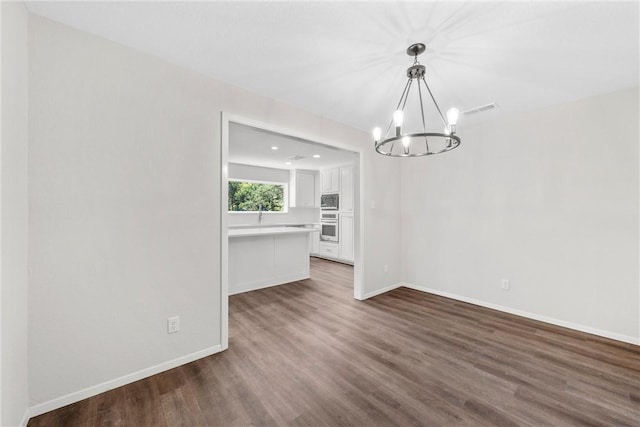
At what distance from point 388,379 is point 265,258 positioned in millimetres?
2760

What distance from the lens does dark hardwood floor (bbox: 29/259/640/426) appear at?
1.57 meters

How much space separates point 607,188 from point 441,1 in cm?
266

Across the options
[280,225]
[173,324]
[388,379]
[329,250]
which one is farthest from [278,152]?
[388,379]

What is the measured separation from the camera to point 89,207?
5.64 feet

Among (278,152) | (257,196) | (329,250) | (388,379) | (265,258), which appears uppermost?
(278,152)

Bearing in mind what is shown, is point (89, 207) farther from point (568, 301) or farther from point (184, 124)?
point (568, 301)

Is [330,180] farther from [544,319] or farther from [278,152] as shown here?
[544,319]

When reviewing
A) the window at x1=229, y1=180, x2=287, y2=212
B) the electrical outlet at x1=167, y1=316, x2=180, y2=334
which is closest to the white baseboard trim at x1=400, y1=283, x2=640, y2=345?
the electrical outlet at x1=167, y1=316, x2=180, y2=334

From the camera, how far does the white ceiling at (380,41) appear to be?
1.53m

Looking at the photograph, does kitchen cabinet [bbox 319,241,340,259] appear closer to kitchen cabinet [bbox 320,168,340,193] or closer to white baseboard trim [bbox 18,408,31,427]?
kitchen cabinet [bbox 320,168,340,193]

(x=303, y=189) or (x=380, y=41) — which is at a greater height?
(x=380, y=41)

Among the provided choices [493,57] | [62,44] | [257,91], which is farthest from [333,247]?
[62,44]

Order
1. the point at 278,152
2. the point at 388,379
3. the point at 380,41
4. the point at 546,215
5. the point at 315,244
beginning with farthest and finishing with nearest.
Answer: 1. the point at 315,244
2. the point at 278,152
3. the point at 546,215
4. the point at 388,379
5. the point at 380,41

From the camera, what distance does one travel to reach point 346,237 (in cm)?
639
